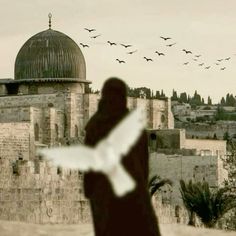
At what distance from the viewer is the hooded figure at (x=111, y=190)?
21.4 ft

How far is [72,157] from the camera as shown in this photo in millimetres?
4918

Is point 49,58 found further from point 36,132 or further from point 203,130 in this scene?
point 203,130

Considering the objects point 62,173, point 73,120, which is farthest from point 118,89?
point 73,120

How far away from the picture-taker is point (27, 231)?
11555 millimetres

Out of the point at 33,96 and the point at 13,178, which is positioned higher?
the point at 33,96

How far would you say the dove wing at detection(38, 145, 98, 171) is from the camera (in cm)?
485

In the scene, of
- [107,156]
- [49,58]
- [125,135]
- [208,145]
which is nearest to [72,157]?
[107,156]

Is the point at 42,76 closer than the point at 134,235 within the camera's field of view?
No

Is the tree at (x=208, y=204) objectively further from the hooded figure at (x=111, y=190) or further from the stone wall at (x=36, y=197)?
the hooded figure at (x=111, y=190)

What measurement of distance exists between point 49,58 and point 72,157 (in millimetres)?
44676

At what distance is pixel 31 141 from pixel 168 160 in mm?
6699

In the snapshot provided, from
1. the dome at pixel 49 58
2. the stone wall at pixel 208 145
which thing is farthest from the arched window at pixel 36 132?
the stone wall at pixel 208 145

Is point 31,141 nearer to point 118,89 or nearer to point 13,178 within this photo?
point 13,178

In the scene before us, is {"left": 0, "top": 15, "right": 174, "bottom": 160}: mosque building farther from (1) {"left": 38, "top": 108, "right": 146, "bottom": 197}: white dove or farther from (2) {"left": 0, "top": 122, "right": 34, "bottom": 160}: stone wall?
(1) {"left": 38, "top": 108, "right": 146, "bottom": 197}: white dove
